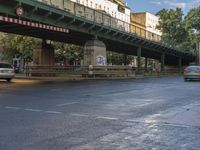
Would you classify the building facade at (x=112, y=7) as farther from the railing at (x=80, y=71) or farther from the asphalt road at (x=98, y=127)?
the asphalt road at (x=98, y=127)

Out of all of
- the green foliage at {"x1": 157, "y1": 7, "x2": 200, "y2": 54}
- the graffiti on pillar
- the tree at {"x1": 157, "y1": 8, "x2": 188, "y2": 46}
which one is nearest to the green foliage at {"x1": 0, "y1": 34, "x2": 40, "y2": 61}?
the graffiti on pillar

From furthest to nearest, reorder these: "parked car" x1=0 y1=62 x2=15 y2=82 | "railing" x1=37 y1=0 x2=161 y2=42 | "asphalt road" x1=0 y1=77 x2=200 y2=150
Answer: "railing" x1=37 y1=0 x2=161 y2=42, "parked car" x1=0 y1=62 x2=15 y2=82, "asphalt road" x1=0 y1=77 x2=200 y2=150

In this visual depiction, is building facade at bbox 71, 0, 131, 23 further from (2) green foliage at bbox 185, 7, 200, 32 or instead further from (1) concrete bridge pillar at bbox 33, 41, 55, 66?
(1) concrete bridge pillar at bbox 33, 41, 55, 66

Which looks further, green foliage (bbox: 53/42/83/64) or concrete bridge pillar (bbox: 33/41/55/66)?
green foliage (bbox: 53/42/83/64)

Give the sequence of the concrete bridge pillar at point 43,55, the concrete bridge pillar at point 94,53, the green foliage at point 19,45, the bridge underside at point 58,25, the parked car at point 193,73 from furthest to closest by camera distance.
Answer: the green foliage at point 19,45
the concrete bridge pillar at point 43,55
the concrete bridge pillar at point 94,53
the parked car at point 193,73
the bridge underside at point 58,25

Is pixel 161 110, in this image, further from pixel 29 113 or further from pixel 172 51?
pixel 172 51

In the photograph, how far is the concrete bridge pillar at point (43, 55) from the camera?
50.7 m

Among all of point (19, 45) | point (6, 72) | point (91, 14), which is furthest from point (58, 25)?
point (19, 45)

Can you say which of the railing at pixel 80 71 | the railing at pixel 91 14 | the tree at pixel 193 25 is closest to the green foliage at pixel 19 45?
the railing at pixel 91 14

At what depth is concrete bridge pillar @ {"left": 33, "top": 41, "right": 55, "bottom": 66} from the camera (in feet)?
166

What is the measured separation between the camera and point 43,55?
167ft

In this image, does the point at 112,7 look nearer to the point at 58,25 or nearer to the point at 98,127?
the point at 58,25

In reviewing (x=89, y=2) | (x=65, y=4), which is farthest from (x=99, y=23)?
(x=89, y=2)

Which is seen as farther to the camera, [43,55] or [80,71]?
[43,55]
